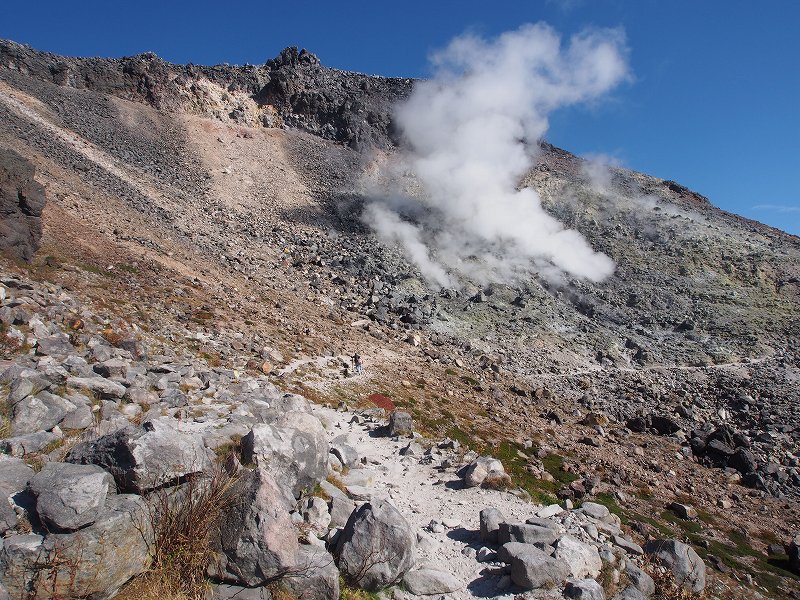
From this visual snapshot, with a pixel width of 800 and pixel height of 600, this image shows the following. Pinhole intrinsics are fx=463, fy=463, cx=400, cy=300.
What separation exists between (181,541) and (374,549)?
2.10 meters

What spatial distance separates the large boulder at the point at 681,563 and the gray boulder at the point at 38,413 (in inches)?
351

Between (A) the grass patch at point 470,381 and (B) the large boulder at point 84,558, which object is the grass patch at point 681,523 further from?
(B) the large boulder at point 84,558

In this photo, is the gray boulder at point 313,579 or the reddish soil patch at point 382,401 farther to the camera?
the reddish soil patch at point 382,401

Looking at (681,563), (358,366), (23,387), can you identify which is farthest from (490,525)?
(358,366)

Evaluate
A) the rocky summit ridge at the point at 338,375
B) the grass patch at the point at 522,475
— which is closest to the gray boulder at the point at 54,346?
the rocky summit ridge at the point at 338,375

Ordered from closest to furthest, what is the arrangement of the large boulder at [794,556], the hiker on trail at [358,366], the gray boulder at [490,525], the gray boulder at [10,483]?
the gray boulder at [10,483] < the gray boulder at [490,525] < the large boulder at [794,556] < the hiker on trail at [358,366]

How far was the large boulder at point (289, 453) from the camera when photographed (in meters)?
5.91

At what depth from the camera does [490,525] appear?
6.72 metres

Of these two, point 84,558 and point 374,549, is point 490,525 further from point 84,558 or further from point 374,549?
point 84,558

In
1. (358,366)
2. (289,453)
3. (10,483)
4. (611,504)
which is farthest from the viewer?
(358,366)

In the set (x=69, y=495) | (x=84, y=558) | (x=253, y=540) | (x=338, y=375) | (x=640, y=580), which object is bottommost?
(x=84, y=558)

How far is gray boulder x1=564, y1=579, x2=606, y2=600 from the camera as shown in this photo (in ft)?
17.9

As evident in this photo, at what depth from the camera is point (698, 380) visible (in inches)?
914

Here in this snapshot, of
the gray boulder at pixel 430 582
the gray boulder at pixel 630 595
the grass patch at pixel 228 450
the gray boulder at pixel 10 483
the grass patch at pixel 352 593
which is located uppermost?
the grass patch at pixel 228 450
